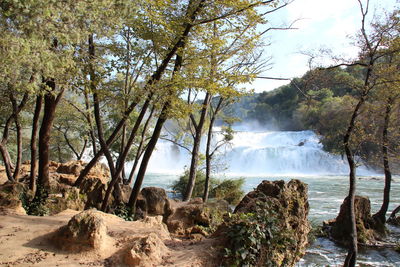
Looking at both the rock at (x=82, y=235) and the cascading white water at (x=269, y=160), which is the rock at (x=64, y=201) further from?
the cascading white water at (x=269, y=160)

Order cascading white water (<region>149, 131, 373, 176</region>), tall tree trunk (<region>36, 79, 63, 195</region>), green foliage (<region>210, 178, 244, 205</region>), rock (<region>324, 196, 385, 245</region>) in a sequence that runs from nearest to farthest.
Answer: tall tree trunk (<region>36, 79, 63, 195</region>) < rock (<region>324, 196, 385, 245</region>) < green foliage (<region>210, 178, 244, 205</region>) < cascading white water (<region>149, 131, 373, 176</region>)

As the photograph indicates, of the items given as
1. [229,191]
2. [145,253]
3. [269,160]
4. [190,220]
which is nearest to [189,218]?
[190,220]

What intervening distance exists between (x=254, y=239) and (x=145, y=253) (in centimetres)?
142

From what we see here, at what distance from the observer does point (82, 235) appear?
433cm

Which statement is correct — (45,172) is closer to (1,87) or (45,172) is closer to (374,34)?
(1,87)

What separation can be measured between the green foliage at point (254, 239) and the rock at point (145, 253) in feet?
2.92

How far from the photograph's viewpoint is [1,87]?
876cm

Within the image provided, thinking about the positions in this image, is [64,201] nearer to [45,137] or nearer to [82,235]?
[45,137]

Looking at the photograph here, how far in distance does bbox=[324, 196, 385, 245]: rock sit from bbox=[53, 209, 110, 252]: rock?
27.2 ft

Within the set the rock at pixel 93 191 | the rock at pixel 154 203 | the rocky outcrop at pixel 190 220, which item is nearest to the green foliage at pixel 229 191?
the rocky outcrop at pixel 190 220

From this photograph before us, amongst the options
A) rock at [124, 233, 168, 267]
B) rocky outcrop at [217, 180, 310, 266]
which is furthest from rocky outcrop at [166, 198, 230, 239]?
rock at [124, 233, 168, 267]

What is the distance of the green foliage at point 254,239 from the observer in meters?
4.47

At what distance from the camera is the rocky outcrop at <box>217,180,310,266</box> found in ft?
14.8

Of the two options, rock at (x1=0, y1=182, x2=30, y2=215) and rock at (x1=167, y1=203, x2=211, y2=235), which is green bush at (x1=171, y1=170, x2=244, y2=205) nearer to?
rock at (x1=167, y1=203, x2=211, y2=235)
